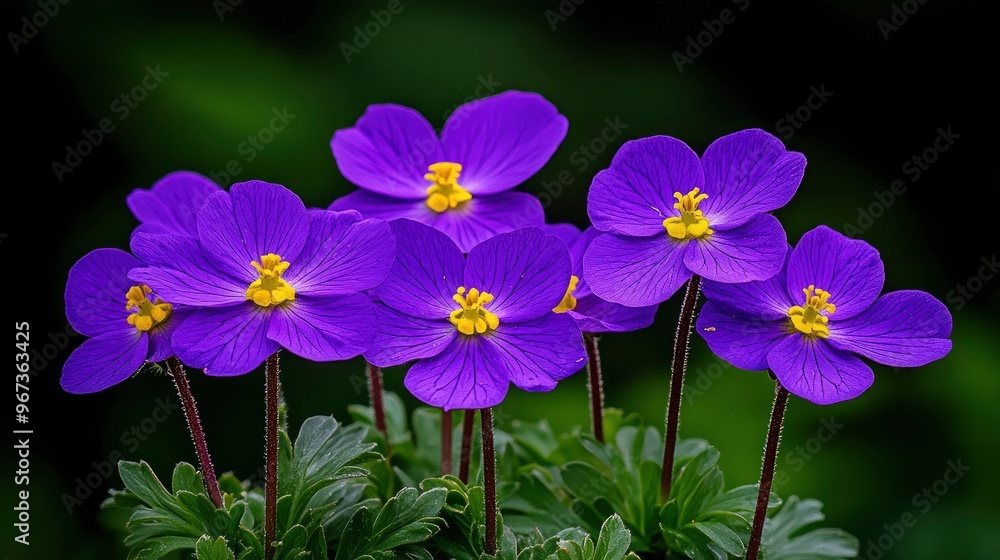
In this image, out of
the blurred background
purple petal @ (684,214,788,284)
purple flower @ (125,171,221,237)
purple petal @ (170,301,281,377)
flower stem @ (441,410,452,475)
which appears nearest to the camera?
purple petal @ (170,301,281,377)

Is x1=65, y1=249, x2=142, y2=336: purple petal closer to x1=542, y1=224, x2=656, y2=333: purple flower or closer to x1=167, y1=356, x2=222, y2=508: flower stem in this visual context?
x1=167, y1=356, x2=222, y2=508: flower stem

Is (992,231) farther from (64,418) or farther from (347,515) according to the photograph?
(64,418)

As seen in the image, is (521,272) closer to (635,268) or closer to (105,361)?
(635,268)

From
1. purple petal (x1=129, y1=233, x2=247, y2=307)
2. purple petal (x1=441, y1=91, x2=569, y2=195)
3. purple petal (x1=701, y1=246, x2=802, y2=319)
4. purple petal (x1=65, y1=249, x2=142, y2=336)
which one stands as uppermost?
purple petal (x1=441, y1=91, x2=569, y2=195)

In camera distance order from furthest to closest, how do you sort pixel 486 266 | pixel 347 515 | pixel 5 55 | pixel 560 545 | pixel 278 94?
pixel 278 94, pixel 5 55, pixel 347 515, pixel 486 266, pixel 560 545

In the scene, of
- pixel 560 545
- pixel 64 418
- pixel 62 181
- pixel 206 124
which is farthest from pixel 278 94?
pixel 560 545

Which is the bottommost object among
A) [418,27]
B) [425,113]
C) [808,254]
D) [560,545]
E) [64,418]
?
[64,418]

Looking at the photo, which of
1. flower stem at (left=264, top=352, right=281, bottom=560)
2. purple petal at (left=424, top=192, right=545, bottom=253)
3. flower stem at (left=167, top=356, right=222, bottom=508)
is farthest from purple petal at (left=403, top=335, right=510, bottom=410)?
flower stem at (left=167, top=356, right=222, bottom=508)
